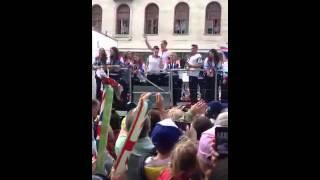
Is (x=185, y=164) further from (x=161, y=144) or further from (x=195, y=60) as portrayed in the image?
(x=195, y=60)

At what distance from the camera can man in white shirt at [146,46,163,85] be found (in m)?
3.16

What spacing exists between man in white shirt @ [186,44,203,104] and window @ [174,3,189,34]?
140 mm

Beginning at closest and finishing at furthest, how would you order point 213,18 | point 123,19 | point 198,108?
point 213,18 → point 198,108 → point 123,19

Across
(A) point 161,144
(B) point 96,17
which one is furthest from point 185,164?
(B) point 96,17

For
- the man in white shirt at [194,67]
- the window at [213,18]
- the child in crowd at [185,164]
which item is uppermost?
the window at [213,18]

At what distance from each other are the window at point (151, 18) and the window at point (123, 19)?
134 mm

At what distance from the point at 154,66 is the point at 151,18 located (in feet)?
1.08

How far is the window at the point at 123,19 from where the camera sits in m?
3.26

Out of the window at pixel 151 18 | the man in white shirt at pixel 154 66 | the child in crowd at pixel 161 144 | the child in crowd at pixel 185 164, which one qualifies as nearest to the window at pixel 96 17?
the window at pixel 151 18

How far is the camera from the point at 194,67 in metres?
3.12

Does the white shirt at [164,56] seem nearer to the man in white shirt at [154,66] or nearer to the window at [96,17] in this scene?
the man in white shirt at [154,66]
